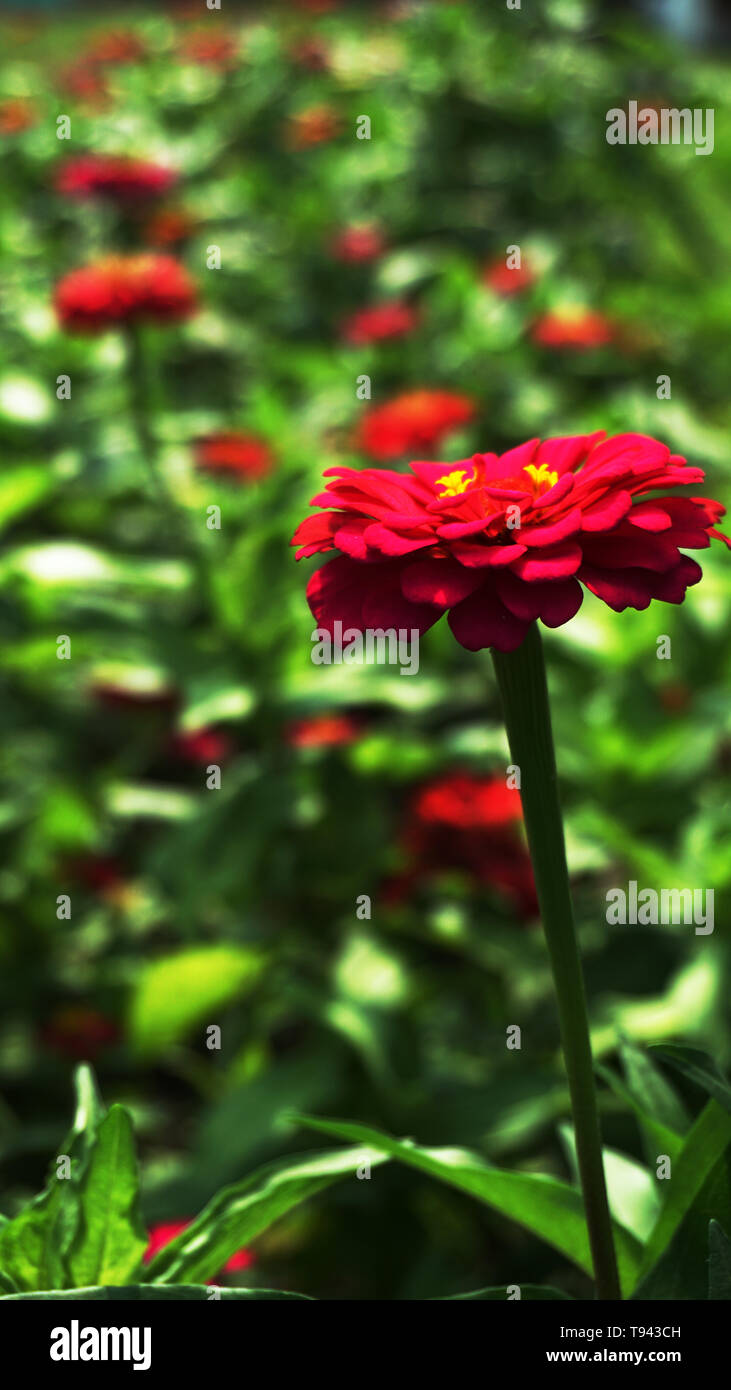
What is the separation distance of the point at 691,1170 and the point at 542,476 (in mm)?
338

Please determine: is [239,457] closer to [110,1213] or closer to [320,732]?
[320,732]

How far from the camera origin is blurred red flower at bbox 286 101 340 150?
3.40 meters

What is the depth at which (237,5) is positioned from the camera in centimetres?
869

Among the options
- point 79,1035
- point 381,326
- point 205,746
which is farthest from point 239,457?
point 79,1035

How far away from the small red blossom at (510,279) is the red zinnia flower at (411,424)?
66 centimetres

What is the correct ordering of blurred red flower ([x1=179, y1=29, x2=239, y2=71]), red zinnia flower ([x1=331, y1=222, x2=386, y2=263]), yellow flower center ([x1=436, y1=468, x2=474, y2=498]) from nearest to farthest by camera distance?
yellow flower center ([x1=436, y1=468, x2=474, y2=498]) → red zinnia flower ([x1=331, y1=222, x2=386, y2=263]) → blurred red flower ([x1=179, y1=29, x2=239, y2=71])

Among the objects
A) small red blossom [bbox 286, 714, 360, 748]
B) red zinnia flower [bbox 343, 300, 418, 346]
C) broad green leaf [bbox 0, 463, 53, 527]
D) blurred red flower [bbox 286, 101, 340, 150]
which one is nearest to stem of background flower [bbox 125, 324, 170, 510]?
broad green leaf [bbox 0, 463, 53, 527]

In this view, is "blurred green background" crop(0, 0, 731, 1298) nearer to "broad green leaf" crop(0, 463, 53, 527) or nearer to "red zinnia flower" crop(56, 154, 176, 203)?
"broad green leaf" crop(0, 463, 53, 527)

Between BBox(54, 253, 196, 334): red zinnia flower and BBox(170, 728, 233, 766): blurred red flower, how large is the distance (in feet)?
1.73

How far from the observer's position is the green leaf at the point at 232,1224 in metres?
0.69

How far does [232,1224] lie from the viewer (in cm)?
70

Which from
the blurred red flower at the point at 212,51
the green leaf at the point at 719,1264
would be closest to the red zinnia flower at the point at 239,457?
the green leaf at the point at 719,1264
